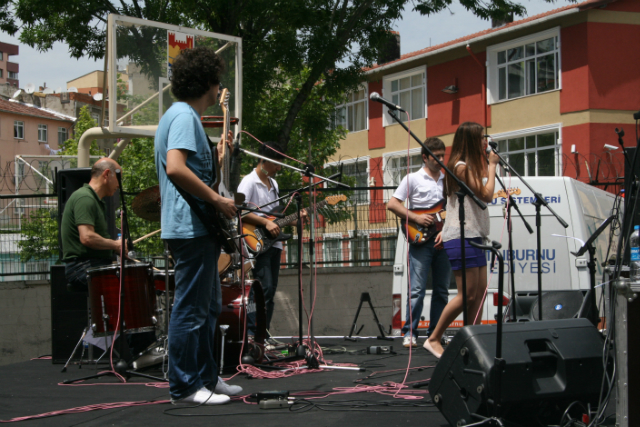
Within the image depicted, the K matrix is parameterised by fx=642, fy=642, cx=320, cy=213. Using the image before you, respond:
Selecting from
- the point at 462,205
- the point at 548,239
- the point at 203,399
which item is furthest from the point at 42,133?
the point at 462,205

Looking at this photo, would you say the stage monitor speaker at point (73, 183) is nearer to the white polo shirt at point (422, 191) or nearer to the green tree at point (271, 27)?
the white polo shirt at point (422, 191)

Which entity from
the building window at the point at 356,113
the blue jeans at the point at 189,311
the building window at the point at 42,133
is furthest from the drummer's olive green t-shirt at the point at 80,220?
the building window at the point at 42,133

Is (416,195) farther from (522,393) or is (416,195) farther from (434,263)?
(522,393)

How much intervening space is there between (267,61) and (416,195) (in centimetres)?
585

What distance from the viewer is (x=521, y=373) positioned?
2.97 metres

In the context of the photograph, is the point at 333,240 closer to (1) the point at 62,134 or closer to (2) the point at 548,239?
(2) the point at 548,239

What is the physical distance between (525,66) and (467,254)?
19.9 m

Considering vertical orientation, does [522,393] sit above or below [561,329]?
below

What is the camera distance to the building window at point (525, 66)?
72.5 ft

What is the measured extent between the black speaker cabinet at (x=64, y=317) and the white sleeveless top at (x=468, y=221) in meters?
3.61

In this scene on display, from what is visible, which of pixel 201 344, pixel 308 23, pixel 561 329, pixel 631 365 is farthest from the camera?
pixel 308 23

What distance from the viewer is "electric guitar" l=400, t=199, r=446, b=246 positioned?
612 cm

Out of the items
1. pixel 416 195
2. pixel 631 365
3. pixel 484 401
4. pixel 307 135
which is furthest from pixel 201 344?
pixel 307 135

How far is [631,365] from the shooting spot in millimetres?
2604
